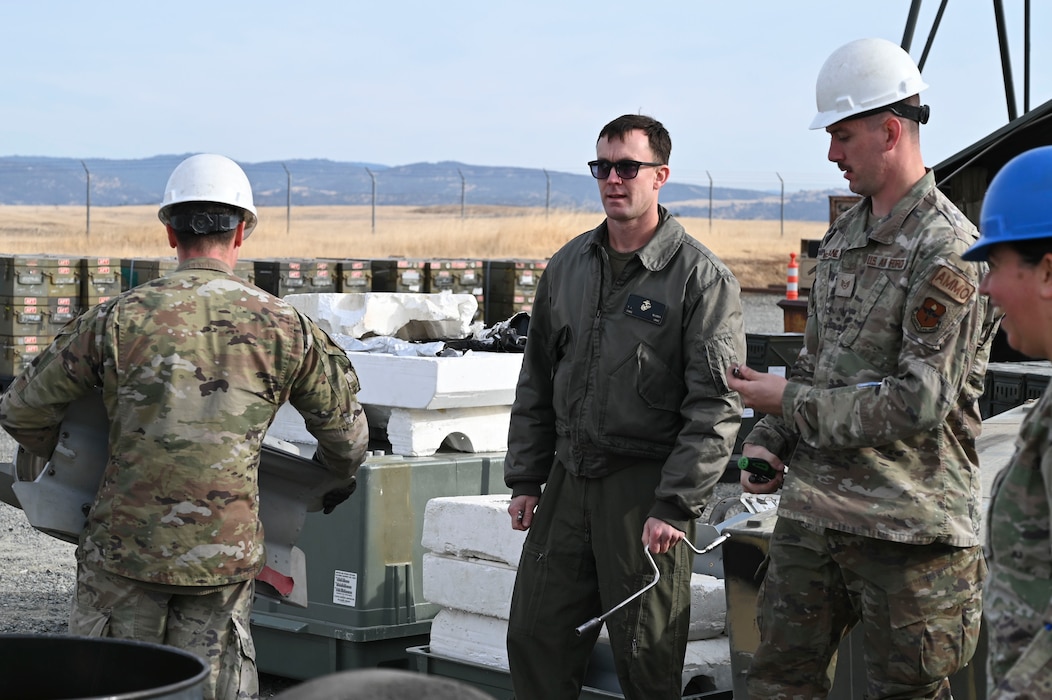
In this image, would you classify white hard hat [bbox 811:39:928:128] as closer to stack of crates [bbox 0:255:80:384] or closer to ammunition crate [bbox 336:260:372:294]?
stack of crates [bbox 0:255:80:384]

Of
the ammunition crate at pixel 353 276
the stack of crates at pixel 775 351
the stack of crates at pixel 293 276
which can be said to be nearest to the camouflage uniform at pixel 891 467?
the stack of crates at pixel 775 351

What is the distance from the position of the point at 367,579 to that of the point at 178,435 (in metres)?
2.10

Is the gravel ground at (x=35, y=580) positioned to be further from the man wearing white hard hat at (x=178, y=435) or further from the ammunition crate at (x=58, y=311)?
the ammunition crate at (x=58, y=311)

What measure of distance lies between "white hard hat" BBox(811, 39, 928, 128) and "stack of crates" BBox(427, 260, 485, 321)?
14651mm

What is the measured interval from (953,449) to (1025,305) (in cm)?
133

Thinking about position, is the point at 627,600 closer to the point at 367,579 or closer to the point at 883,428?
the point at 883,428

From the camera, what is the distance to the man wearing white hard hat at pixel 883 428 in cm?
323

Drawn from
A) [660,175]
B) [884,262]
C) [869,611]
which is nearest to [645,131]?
[660,175]

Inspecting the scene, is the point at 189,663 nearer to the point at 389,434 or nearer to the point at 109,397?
the point at 109,397

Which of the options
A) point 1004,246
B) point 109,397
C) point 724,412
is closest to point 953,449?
point 724,412

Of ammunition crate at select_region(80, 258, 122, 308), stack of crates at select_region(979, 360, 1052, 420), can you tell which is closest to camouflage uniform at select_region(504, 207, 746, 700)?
stack of crates at select_region(979, 360, 1052, 420)

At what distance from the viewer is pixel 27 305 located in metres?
14.8

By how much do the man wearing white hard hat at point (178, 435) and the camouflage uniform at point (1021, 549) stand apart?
6.42 feet

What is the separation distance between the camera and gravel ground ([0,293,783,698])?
6.62 meters
